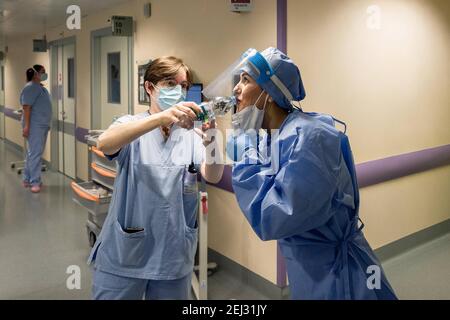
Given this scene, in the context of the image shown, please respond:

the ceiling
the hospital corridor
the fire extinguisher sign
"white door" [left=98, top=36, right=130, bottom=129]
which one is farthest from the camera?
"white door" [left=98, top=36, right=130, bottom=129]

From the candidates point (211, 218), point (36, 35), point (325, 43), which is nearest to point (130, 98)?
point (36, 35)

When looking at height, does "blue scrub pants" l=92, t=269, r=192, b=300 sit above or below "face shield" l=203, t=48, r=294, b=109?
below

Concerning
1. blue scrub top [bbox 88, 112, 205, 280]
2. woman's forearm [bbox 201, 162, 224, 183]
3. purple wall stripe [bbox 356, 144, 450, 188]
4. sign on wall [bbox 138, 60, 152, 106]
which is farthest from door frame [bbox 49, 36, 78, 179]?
purple wall stripe [bbox 356, 144, 450, 188]

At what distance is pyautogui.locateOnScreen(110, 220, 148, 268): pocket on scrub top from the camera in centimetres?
146

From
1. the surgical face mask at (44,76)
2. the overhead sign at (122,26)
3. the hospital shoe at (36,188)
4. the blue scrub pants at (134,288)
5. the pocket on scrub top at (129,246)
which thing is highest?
the overhead sign at (122,26)

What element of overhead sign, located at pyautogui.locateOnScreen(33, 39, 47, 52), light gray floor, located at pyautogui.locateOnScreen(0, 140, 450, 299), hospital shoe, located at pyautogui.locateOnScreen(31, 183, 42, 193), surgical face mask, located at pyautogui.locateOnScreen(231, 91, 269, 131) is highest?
overhead sign, located at pyautogui.locateOnScreen(33, 39, 47, 52)

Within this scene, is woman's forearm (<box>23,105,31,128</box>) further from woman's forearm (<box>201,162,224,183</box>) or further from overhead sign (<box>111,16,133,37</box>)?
woman's forearm (<box>201,162,224,183</box>)

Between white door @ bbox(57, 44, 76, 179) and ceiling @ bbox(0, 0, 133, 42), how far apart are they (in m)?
0.25

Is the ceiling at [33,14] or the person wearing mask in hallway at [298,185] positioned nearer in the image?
the person wearing mask in hallway at [298,185]

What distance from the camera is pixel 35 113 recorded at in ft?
9.64

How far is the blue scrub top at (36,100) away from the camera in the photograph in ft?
9.41

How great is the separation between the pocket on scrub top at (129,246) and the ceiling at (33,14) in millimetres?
2108

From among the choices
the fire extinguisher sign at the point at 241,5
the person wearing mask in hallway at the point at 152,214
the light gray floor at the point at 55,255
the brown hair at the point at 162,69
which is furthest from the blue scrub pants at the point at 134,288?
the fire extinguisher sign at the point at 241,5

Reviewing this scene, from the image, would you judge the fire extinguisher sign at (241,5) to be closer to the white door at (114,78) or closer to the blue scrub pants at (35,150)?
the white door at (114,78)
